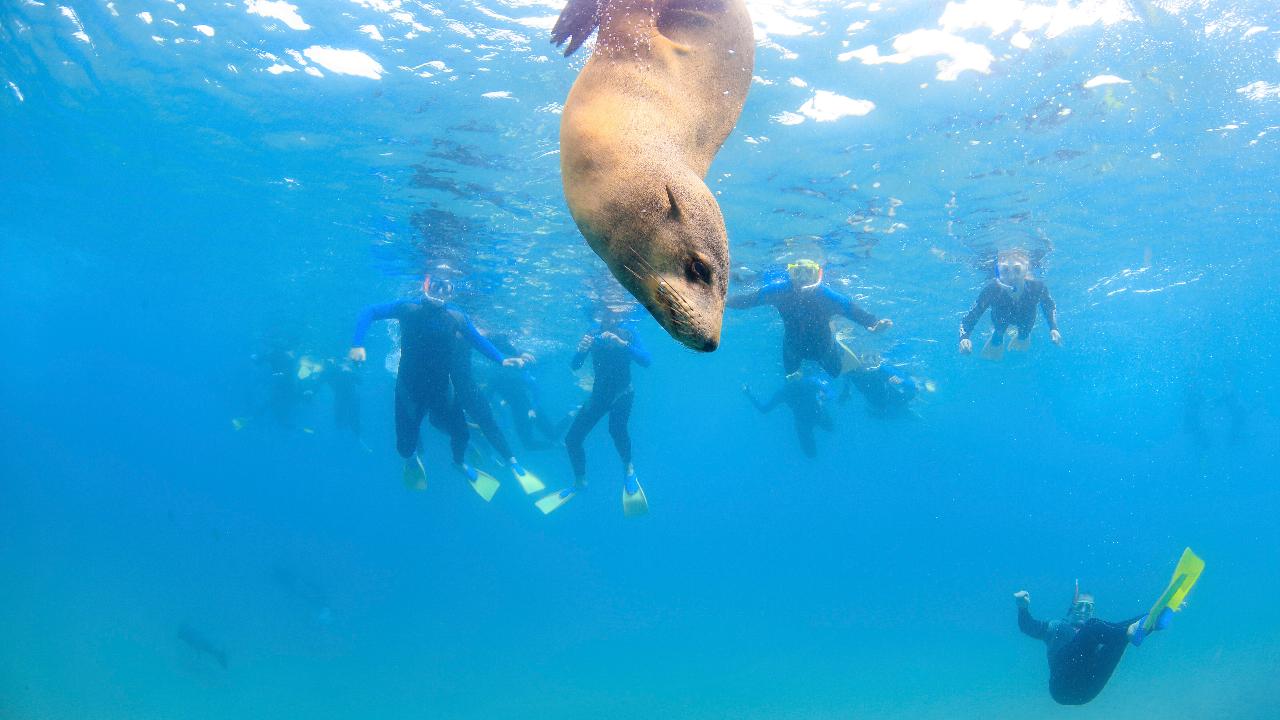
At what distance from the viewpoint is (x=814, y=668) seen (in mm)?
36531

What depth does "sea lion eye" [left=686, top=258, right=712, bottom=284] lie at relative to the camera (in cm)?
139

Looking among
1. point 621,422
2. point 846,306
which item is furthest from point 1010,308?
point 621,422

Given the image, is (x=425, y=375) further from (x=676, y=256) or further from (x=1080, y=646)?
(x=1080, y=646)

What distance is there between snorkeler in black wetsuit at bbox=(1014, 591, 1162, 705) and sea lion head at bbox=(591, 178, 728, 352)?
11353mm

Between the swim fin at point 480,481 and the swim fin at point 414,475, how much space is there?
1.00 meters

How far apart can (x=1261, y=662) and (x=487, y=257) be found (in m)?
33.7

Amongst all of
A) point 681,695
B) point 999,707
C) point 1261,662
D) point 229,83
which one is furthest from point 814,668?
point 229,83

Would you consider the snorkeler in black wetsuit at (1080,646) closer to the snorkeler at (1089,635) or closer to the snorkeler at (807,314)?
the snorkeler at (1089,635)

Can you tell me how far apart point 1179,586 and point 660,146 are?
11695mm

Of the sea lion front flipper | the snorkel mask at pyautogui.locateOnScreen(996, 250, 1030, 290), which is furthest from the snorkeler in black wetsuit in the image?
the sea lion front flipper

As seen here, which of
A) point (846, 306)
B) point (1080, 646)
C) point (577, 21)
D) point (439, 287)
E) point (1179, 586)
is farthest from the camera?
point (439, 287)

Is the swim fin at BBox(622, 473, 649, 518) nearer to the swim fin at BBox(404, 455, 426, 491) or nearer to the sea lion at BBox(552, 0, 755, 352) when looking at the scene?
the swim fin at BBox(404, 455, 426, 491)

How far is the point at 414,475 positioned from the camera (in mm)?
11805

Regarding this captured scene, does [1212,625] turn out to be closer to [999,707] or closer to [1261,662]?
[1261,662]
